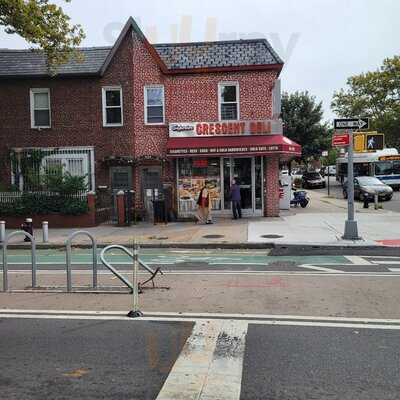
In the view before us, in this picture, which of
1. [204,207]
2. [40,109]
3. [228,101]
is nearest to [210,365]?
[204,207]

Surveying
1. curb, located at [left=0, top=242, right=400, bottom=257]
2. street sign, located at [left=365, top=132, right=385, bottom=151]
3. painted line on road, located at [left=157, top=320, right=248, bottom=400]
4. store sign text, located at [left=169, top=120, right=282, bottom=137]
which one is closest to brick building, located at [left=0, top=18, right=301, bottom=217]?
store sign text, located at [left=169, top=120, right=282, bottom=137]

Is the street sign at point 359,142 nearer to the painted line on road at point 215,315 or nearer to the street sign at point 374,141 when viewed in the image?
the street sign at point 374,141

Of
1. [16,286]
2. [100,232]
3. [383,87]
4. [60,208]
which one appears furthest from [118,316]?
[383,87]

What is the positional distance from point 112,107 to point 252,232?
8.58 metres

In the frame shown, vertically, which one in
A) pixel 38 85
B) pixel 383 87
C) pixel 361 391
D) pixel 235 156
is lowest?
pixel 361 391

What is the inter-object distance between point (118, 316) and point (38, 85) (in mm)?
17079

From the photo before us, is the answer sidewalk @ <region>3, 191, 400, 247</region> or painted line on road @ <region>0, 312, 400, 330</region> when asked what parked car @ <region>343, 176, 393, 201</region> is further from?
painted line on road @ <region>0, 312, 400, 330</region>

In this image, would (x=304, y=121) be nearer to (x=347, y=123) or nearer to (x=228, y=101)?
(x=228, y=101)

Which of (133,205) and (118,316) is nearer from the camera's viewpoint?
(118,316)

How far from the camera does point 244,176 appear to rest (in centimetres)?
2155

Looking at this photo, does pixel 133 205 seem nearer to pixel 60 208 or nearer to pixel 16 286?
pixel 60 208

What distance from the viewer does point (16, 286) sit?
367 inches

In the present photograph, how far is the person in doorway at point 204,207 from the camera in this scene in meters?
19.5

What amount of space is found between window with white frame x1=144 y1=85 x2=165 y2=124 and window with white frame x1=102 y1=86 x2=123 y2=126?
106 cm
